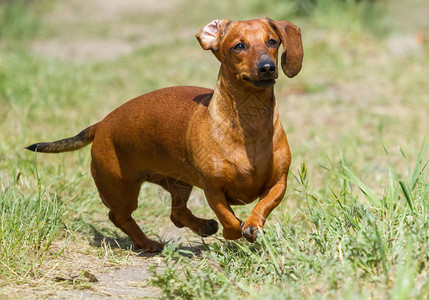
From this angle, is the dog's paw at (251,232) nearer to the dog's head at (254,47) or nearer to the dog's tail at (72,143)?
the dog's head at (254,47)

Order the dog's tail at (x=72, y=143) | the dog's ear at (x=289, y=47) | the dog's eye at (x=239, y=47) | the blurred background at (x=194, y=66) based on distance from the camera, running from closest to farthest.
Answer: the dog's eye at (x=239, y=47) → the dog's ear at (x=289, y=47) → the dog's tail at (x=72, y=143) → the blurred background at (x=194, y=66)

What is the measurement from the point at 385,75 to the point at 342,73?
54cm

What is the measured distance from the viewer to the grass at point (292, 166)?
2789mm

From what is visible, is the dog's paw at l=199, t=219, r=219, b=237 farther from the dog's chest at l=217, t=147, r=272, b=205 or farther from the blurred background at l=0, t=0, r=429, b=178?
the blurred background at l=0, t=0, r=429, b=178

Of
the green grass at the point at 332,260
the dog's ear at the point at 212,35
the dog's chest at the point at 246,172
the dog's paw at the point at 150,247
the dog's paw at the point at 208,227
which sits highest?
the dog's ear at the point at 212,35

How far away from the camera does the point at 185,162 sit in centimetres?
341

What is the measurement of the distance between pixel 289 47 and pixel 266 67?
36cm

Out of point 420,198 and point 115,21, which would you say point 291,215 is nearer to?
point 420,198

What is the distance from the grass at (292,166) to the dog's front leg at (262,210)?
0.07 meters

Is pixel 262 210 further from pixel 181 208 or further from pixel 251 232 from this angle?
pixel 181 208

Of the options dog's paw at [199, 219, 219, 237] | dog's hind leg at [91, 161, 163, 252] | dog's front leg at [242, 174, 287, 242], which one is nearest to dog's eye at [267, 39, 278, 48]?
dog's front leg at [242, 174, 287, 242]

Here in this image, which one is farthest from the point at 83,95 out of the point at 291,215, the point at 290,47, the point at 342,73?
the point at 290,47

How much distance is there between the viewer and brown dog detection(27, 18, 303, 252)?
3070 mm

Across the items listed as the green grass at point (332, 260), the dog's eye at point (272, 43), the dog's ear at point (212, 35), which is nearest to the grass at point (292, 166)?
the green grass at point (332, 260)
